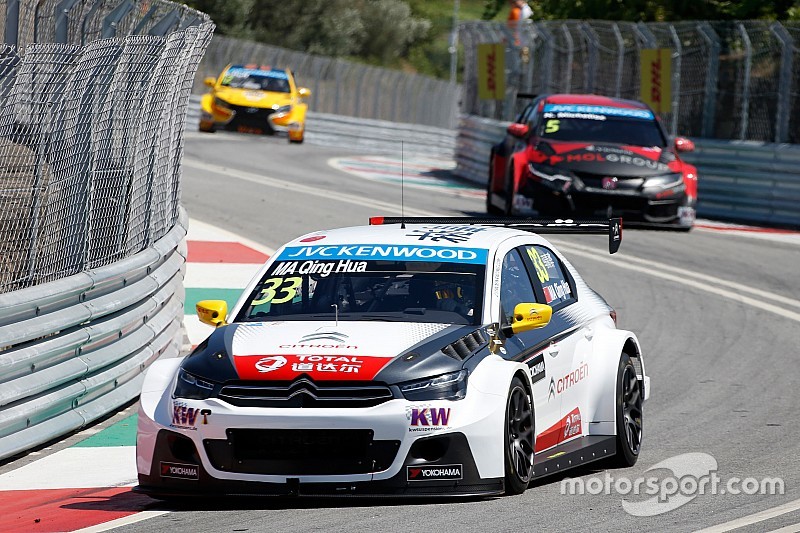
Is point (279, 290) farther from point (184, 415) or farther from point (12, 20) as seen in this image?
point (12, 20)

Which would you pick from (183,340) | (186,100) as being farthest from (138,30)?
(183,340)

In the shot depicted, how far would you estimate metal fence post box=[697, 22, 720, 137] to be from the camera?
2411 cm

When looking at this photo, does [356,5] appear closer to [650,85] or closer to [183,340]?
[650,85]

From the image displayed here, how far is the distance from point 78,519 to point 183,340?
5068 millimetres

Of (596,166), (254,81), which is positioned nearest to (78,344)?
(596,166)

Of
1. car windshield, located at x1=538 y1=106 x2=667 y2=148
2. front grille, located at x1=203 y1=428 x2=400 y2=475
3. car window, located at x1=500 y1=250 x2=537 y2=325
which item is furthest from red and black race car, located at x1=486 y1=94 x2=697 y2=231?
front grille, located at x1=203 y1=428 x2=400 y2=475

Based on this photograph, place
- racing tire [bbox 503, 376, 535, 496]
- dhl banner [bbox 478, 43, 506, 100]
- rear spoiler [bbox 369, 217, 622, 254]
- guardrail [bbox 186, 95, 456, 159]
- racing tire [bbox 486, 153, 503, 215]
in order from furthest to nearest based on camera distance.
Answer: guardrail [bbox 186, 95, 456, 159] → dhl banner [bbox 478, 43, 506, 100] → racing tire [bbox 486, 153, 503, 215] → rear spoiler [bbox 369, 217, 622, 254] → racing tire [bbox 503, 376, 535, 496]

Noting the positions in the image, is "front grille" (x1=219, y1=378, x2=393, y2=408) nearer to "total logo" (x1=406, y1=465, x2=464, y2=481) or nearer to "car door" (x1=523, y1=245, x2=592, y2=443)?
"total logo" (x1=406, y1=465, x2=464, y2=481)

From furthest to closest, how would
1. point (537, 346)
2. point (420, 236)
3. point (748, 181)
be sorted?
point (748, 181)
point (420, 236)
point (537, 346)

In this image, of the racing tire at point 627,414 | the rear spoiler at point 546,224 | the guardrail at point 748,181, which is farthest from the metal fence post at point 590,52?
the racing tire at point 627,414

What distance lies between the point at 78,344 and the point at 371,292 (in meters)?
2.06

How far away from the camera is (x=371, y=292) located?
805 centimetres

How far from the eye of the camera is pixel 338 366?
7.06 metres

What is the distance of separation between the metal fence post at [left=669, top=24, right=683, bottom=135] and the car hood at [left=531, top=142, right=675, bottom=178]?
5.48 m
